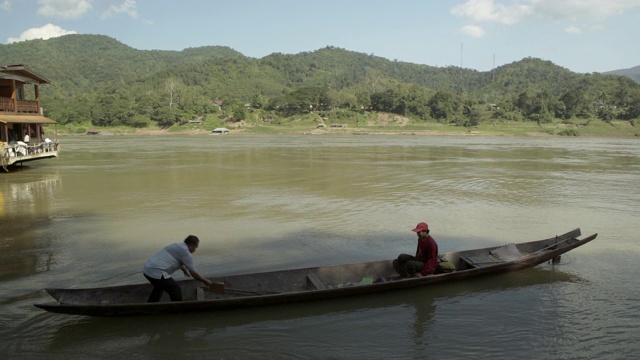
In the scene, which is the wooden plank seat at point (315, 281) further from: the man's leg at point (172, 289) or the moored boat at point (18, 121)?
the moored boat at point (18, 121)

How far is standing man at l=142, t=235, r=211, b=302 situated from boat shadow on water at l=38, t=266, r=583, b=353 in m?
0.46

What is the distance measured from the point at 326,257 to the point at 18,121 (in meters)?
23.6

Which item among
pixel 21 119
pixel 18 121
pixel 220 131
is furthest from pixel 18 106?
pixel 220 131

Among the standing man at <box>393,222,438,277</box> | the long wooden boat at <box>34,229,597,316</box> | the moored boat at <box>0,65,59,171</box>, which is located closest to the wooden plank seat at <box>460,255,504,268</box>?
the long wooden boat at <box>34,229,597,316</box>

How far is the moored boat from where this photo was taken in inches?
1038

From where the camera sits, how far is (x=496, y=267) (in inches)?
354

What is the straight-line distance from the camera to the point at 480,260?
31.2ft

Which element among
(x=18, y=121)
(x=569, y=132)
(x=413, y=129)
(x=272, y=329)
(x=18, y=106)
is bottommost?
(x=272, y=329)

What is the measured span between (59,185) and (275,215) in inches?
494

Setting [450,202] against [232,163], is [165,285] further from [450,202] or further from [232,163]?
[232,163]

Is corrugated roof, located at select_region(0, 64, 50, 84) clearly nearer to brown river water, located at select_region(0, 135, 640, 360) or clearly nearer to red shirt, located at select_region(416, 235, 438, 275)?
brown river water, located at select_region(0, 135, 640, 360)

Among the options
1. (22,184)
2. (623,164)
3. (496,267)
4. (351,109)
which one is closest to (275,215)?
(496,267)

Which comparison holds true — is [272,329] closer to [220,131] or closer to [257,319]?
[257,319]

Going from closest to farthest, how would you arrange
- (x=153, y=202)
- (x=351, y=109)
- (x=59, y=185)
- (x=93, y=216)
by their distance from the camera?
(x=93, y=216) → (x=153, y=202) → (x=59, y=185) → (x=351, y=109)
